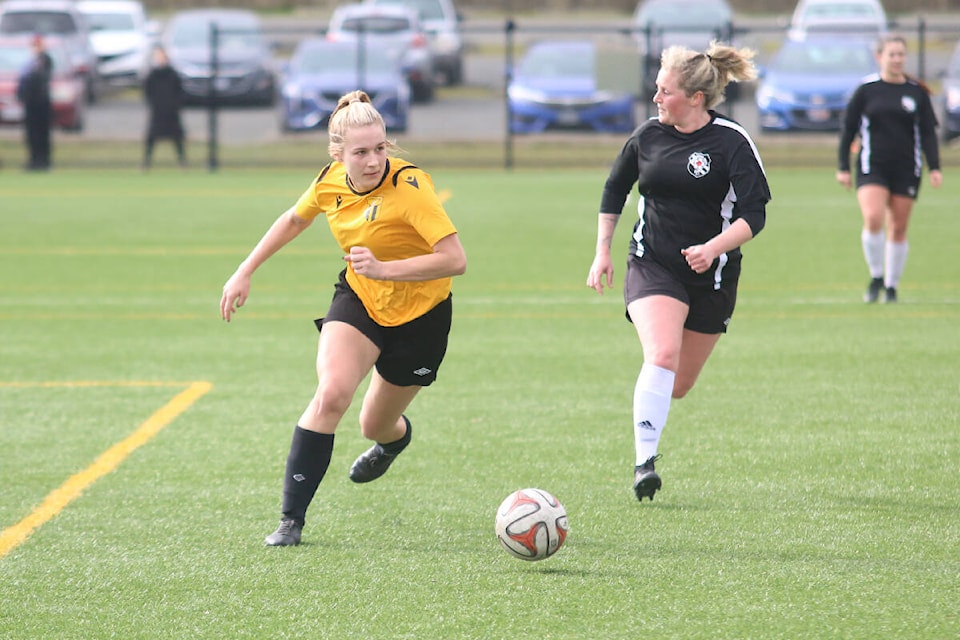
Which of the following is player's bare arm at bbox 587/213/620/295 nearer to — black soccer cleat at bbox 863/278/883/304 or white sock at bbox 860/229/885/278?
white sock at bbox 860/229/885/278

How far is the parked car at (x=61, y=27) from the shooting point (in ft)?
104

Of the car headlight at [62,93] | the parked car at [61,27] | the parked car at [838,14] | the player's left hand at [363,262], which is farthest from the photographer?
the parked car at [838,14]

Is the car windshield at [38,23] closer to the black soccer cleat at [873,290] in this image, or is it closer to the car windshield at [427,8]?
the car windshield at [427,8]

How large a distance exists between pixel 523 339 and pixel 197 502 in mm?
4621

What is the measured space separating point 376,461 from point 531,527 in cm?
140

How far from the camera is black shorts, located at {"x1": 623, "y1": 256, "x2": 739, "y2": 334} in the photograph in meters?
6.26

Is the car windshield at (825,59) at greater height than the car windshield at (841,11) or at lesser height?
lesser

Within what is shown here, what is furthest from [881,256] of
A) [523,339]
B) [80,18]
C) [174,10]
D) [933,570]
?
[174,10]

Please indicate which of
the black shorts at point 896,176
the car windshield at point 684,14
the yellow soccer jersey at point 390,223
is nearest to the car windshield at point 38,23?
the car windshield at point 684,14

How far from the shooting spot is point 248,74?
30.7 metres

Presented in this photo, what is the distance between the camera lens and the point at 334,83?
1029 inches

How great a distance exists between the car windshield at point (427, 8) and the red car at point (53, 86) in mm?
10229

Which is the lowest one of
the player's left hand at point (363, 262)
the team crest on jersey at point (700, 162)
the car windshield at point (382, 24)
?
the car windshield at point (382, 24)

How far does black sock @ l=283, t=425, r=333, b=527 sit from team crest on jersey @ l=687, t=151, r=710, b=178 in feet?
6.65
